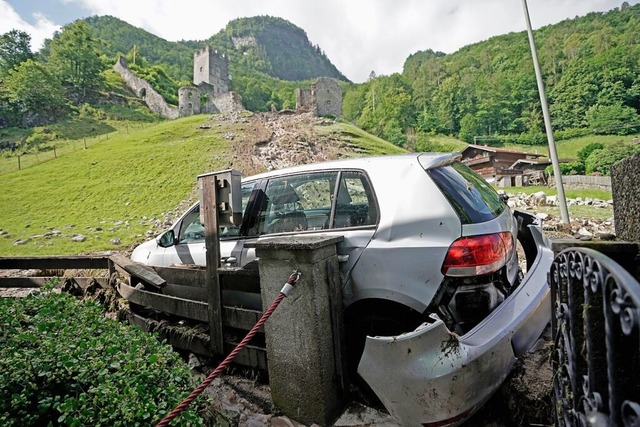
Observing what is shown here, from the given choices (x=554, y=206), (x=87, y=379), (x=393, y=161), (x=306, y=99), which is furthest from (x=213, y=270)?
(x=306, y=99)

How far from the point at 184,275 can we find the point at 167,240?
75 cm

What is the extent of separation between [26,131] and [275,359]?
58185 millimetres

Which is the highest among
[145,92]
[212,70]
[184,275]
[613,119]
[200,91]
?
[212,70]

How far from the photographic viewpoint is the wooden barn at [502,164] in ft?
108

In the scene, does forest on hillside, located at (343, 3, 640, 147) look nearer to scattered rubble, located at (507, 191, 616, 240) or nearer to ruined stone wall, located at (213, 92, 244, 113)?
ruined stone wall, located at (213, 92, 244, 113)

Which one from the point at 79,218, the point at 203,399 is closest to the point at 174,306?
the point at 203,399

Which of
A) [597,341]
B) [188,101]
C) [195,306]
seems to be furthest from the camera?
[188,101]

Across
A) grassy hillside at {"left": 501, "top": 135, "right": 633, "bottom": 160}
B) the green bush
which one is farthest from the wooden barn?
the green bush

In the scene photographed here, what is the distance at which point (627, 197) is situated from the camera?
1628 millimetres

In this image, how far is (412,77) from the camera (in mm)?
90250

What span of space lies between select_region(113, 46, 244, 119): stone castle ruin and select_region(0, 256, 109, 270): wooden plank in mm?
51866

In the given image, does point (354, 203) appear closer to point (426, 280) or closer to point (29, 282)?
point (426, 280)

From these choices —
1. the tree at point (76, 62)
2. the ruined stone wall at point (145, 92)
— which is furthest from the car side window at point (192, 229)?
the tree at point (76, 62)

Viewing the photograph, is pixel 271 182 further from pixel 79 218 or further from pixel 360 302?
pixel 79 218
